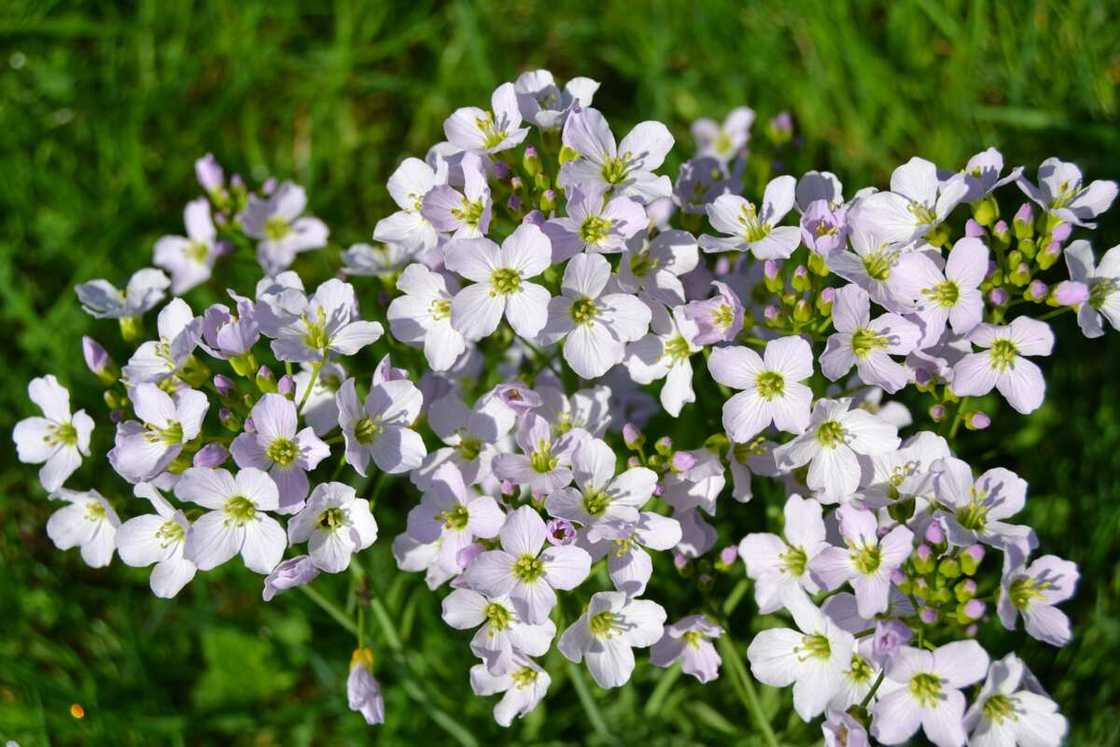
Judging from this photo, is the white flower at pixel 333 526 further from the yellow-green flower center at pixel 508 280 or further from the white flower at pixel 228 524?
the yellow-green flower center at pixel 508 280

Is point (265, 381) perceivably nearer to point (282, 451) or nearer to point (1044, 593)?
point (282, 451)

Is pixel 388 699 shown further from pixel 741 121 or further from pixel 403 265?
pixel 741 121

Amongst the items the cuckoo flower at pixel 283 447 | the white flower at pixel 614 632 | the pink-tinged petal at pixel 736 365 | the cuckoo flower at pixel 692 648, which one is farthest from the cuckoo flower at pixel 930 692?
the cuckoo flower at pixel 283 447

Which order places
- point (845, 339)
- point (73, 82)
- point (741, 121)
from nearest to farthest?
point (845, 339), point (741, 121), point (73, 82)

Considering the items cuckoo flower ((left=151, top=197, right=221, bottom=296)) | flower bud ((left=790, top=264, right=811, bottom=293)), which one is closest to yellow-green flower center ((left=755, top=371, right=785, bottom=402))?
flower bud ((left=790, top=264, right=811, bottom=293))

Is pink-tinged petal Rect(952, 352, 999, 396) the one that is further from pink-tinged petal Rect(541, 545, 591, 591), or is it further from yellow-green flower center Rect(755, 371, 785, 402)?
pink-tinged petal Rect(541, 545, 591, 591)

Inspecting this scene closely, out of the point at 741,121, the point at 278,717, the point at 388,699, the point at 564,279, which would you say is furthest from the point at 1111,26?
the point at 278,717

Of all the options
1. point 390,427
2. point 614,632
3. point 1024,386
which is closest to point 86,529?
point 390,427

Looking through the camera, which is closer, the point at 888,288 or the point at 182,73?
the point at 888,288
